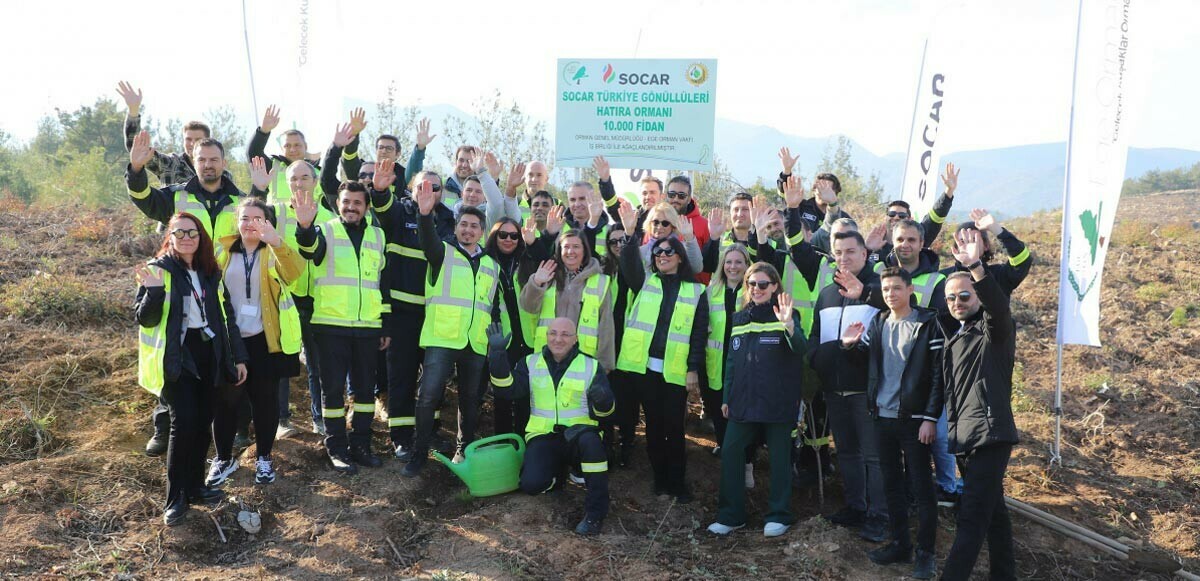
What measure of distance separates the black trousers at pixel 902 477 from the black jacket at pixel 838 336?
0.40m

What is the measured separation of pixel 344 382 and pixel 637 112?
13.7 feet

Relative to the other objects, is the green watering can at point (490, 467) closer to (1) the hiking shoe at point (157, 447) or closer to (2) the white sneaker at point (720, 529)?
(2) the white sneaker at point (720, 529)

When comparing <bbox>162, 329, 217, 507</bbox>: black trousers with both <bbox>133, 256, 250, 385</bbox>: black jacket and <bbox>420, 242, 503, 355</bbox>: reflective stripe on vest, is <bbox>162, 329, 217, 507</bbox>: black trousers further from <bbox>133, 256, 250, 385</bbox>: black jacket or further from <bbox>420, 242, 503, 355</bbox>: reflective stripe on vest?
<bbox>420, 242, 503, 355</bbox>: reflective stripe on vest

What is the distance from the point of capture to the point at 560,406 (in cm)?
648

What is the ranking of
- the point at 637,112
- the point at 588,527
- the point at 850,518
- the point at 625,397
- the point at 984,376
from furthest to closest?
1. the point at 637,112
2. the point at 625,397
3. the point at 850,518
4. the point at 588,527
5. the point at 984,376

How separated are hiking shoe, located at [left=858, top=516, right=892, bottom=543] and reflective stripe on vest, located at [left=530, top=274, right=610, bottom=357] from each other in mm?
2377

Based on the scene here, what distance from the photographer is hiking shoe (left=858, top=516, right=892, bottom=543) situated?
612 centimetres

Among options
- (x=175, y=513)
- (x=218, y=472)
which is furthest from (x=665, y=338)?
(x=175, y=513)

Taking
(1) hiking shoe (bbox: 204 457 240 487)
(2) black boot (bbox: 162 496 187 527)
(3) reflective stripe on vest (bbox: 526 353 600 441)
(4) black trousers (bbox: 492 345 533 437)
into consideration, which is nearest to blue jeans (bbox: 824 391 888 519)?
(3) reflective stripe on vest (bbox: 526 353 600 441)

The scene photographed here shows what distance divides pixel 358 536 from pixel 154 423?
2.43 metres

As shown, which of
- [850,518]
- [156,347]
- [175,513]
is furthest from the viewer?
[850,518]

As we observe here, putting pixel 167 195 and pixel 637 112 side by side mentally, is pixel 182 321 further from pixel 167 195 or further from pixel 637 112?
pixel 637 112

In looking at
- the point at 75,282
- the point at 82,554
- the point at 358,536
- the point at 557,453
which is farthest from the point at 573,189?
the point at 75,282

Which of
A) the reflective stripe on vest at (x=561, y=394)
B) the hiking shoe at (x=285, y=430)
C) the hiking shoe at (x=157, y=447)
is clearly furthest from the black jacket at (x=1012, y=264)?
the hiking shoe at (x=157, y=447)
